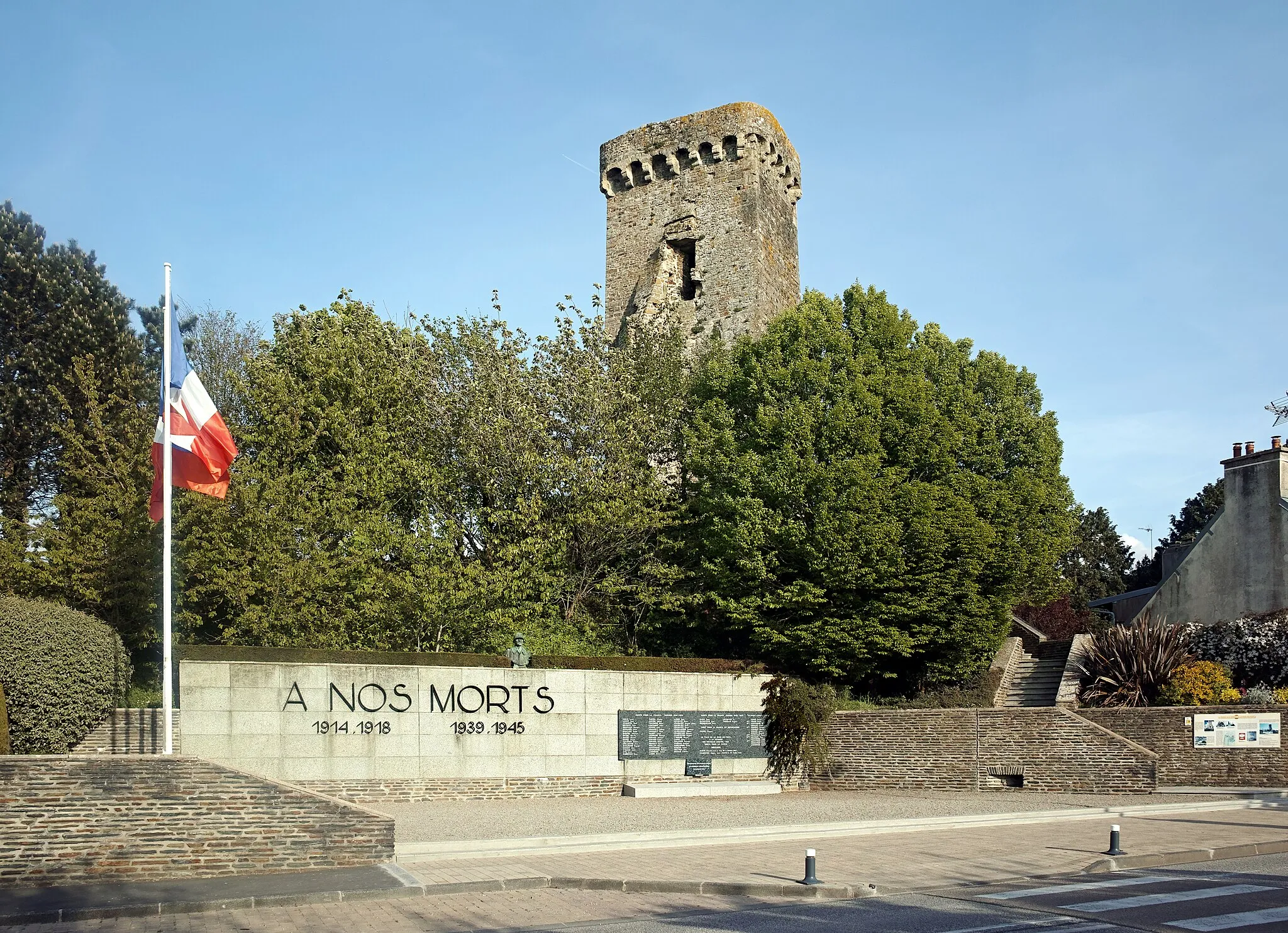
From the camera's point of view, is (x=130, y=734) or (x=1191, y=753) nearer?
(x=130, y=734)

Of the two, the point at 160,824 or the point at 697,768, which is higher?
the point at 160,824

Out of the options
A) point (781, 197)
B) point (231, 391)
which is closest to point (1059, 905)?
point (231, 391)

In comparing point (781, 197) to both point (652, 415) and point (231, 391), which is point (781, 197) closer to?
point (652, 415)

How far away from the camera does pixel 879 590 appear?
27.3 m

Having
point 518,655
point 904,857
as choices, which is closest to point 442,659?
point 518,655

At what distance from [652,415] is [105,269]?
16853 mm

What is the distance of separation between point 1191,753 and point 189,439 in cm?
1961

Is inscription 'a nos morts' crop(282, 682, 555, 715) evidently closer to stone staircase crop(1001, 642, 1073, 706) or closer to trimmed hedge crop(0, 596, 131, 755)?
trimmed hedge crop(0, 596, 131, 755)

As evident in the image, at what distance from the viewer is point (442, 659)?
21.3m

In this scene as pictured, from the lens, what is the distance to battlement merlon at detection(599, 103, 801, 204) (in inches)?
1661

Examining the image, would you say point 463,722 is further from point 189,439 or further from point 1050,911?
point 1050,911

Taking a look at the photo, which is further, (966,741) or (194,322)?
(194,322)

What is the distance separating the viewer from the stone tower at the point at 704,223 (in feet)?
136

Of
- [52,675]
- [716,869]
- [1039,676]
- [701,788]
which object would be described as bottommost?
[701,788]
